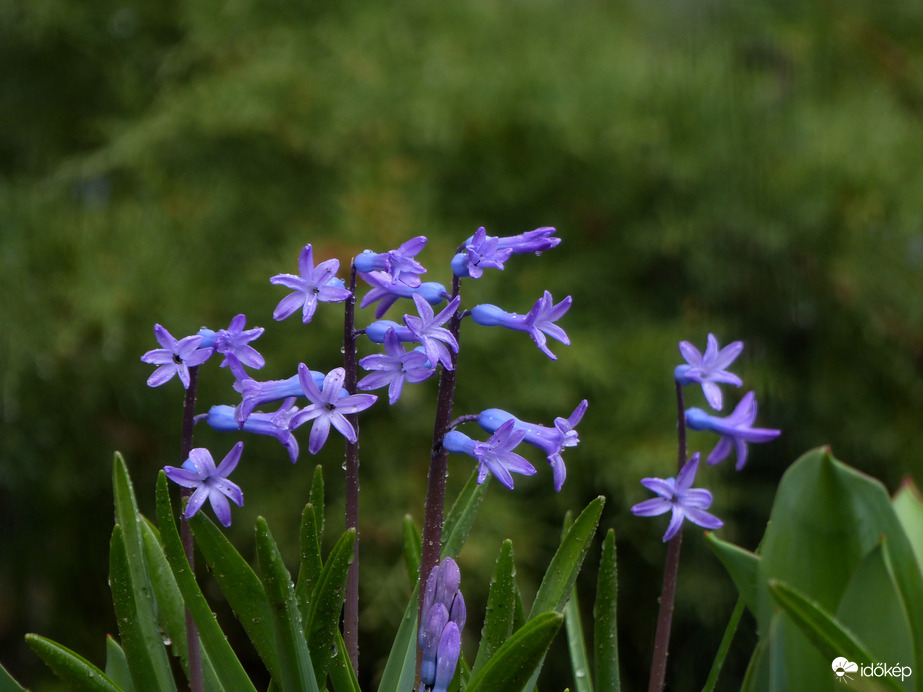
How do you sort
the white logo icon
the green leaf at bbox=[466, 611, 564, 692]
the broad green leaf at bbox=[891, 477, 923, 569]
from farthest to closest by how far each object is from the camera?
the broad green leaf at bbox=[891, 477, 923, 569], the white logo icon, the green leaf at bbox=[466, 611, 564, 692]

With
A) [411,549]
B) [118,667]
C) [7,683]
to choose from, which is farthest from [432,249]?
[7,683]

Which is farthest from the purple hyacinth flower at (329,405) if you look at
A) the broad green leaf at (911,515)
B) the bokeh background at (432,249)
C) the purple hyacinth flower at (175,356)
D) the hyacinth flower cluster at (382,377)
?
the bokeh background at (432,249)

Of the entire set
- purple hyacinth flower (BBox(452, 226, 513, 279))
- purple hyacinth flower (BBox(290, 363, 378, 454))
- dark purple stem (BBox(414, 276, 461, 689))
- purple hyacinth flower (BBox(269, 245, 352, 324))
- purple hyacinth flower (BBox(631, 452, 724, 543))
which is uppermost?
purple hyacinth flower (BBox(452, 226, 513, 279))

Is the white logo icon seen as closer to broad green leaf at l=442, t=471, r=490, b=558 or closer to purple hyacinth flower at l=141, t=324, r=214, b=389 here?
broad green leaf at l=442, t=471, r=490, b=558

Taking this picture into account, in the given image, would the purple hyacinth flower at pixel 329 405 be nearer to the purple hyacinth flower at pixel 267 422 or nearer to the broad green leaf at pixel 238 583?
the purple hyacinth flower at pixel 267 422

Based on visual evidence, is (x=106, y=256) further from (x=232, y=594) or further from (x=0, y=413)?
(x=232, y=594)

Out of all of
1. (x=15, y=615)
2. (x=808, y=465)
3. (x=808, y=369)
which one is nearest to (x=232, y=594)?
(x=808, y=465)

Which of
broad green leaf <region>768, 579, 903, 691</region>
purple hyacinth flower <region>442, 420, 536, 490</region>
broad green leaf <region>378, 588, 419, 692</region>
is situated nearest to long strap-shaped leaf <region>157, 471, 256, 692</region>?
broad green leaf <region>378, 588, 419, 692</region>
